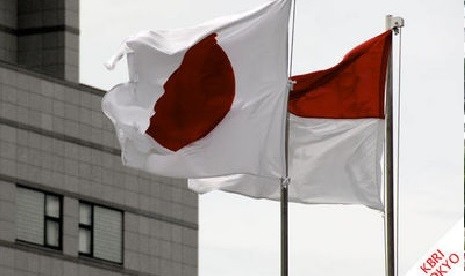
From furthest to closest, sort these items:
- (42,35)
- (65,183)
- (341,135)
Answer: (42,35), (65,183), (341,135)

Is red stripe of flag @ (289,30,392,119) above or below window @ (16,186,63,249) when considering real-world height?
below

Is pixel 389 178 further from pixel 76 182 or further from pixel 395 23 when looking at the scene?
pixel 76 182

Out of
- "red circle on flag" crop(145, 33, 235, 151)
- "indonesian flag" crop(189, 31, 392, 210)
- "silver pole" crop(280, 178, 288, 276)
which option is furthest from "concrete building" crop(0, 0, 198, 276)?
"silver pole" crop(280, 178, 288, 276)

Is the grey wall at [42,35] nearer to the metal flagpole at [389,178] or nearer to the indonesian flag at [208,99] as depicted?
the indonesian flag at [208,99]

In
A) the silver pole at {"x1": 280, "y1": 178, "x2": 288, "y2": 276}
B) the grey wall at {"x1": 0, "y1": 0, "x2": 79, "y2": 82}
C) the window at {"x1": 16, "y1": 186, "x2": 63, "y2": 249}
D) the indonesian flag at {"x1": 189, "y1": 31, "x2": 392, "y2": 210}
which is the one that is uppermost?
the grey wall at {"x1": 0, "y1": 0, "x2": 79, "y2": 82}

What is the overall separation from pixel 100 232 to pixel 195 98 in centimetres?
3181

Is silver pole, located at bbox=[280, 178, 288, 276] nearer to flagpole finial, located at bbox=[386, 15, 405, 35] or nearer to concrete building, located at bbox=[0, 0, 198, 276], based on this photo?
flagpole finial, located at bbox=[386, 15, 405, 35]

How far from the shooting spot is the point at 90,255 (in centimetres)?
7506

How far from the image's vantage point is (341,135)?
43.6 meters

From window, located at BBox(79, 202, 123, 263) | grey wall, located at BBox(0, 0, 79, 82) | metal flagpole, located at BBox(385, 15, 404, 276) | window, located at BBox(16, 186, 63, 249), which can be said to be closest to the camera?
metal flagpole, located at BBox(385, 15, 404, 276)

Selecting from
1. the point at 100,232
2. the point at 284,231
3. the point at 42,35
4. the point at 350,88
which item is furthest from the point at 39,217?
the point at 284,231

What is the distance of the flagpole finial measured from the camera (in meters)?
41.7

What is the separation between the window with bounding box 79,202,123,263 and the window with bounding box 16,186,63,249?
3.69ft

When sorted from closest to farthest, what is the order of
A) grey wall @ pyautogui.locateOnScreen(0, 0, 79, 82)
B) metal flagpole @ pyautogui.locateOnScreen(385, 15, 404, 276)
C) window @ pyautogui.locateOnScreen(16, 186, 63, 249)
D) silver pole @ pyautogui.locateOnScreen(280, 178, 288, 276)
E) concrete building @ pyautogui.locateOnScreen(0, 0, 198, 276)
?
metal flagpole @ pyautogui.locateOnScreen(385, 15, 404, 276), silver pole @ pyautogui.locateOnScreen(280, 178, 288, 276), concrete building @ pyautogui.locateOnScreen(0, 0, 198, 276), window @ pyautogui.locateOnScreen(16, 186, 63, 249), grey wall @ pyautogui.locateOnScreen(0, 0, 79, 82)
